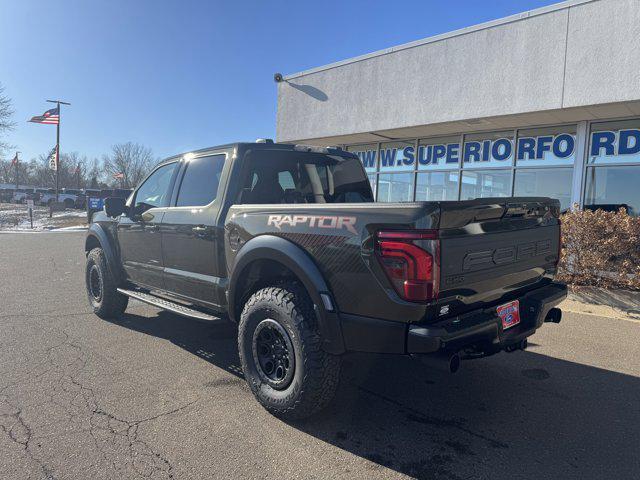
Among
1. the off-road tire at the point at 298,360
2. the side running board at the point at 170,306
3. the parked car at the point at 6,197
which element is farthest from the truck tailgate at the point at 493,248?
the parked car at the point at 6,197

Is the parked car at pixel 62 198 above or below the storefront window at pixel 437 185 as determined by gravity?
below

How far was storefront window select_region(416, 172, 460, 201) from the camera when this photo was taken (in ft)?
37.5

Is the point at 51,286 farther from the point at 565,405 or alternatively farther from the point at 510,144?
the point at 510,144

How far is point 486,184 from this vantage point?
10.9 metres

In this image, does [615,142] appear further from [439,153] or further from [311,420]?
[311,420]

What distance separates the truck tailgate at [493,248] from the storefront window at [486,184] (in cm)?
726

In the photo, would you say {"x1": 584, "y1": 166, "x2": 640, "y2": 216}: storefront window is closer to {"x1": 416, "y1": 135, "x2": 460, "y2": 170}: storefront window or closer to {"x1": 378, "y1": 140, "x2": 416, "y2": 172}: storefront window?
{"x1": 416, "y1": 135, "x2": 460, "y2": 170}: storefront window

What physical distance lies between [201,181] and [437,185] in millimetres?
8766

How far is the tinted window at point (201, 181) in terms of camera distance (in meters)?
4.04

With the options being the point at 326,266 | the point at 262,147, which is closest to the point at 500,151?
the point at 262,147

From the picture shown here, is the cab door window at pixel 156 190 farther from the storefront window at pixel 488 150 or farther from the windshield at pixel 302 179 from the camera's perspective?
the storefront window at pixel 488 150

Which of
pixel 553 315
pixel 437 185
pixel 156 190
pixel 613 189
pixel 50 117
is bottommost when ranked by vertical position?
pixel 553 315

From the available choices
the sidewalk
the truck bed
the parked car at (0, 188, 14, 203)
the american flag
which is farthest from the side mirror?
the parked car at (0, 188, 14, 203)

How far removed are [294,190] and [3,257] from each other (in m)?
10.5
